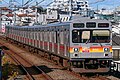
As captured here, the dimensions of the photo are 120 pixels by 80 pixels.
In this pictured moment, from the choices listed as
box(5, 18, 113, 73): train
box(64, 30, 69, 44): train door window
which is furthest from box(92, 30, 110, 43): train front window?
box(64, 30, 69, 44): train door window

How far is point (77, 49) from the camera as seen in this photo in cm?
1484

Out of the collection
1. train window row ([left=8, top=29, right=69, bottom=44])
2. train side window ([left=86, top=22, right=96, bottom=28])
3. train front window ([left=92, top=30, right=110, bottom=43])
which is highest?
train side window ([left=86, top=22, right=96, bottom=28])

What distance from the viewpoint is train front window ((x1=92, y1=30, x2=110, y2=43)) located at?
49.1 ft

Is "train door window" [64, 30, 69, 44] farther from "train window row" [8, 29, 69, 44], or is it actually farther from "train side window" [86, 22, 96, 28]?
"train side window" [86, 22, 96, 28]

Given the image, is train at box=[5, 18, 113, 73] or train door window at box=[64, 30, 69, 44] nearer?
train at box=[5, 18, 113, 73]

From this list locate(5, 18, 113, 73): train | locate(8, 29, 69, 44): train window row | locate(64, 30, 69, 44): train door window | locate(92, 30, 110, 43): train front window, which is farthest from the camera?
locate(8, 29, 69, 44): train window row

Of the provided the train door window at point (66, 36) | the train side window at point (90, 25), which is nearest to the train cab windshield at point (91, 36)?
the train side window at point (90, 25)

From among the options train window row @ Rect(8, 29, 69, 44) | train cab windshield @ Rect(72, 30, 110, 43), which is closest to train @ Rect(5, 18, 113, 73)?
train cab windshield @ Rect(72, 30, 110, 43)

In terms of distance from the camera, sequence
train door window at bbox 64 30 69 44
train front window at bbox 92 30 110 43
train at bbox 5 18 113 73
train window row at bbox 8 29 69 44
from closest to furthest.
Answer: train at bbox 5 18 113 73 → train front window at bbox 92 30 110 43 → train door window at bbox 64 30 69 44 → train window row at bbox 8 29 69 44

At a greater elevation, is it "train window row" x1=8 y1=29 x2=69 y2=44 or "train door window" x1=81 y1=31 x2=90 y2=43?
"train door window" x1=81 y1=31 x2=90 y2=43

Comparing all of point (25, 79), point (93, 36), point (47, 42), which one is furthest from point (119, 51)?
point (25, 79)

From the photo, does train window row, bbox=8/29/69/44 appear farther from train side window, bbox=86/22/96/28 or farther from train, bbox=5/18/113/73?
train side window, bbox=86/22/96/28

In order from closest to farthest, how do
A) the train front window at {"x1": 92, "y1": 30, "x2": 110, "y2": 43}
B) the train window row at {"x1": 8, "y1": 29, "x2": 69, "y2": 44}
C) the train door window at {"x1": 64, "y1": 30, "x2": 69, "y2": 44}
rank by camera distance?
the train front window at {"x1": 92, "y1": 30, "x2": 110, "y2": 43} < the train door window at {"x1": 64, "y1": 30, "x2": 69, "y2": 44} < the train window row at {"x1": 8, "y1": 29, "x2": 69, "y2": 44}

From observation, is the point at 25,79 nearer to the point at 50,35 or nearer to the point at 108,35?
the point at 108,35
